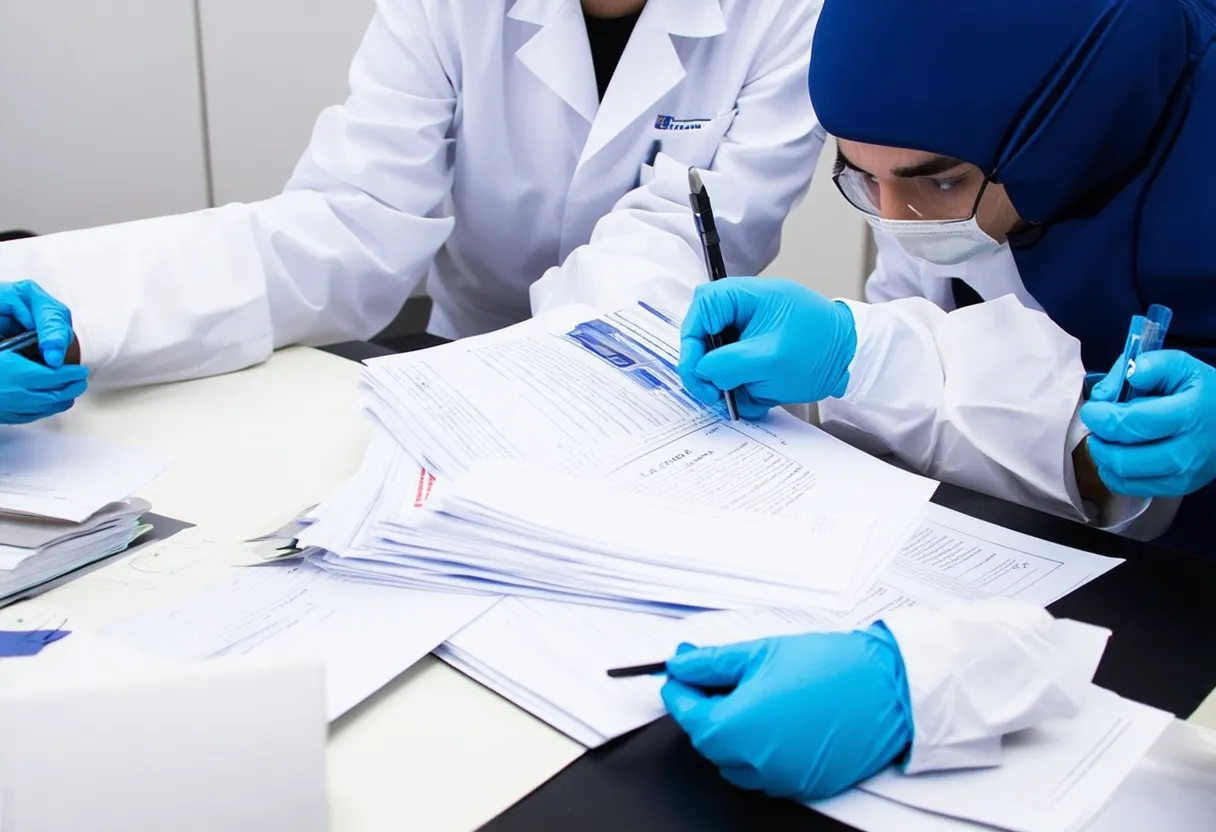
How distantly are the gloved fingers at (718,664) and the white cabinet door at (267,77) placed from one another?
207 centimetres

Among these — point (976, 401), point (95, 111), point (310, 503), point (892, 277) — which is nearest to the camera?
point (310, 503)

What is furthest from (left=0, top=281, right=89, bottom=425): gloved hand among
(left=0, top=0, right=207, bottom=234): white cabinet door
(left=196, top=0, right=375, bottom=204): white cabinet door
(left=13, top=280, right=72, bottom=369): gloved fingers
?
(left=196, top=0, right=375, bottom=204): white cabinet door

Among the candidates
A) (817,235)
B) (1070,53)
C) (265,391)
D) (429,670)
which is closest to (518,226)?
(265,391)

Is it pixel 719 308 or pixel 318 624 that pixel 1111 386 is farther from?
pixel 318 624

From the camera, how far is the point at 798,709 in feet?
1.63

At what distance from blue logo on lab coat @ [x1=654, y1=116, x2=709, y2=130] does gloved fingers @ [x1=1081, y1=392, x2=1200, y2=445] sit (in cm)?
77

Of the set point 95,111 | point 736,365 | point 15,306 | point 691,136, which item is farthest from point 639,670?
point 95,111

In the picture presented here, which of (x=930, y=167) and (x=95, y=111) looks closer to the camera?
(x=930, y=167)

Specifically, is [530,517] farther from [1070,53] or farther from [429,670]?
[1070,53]

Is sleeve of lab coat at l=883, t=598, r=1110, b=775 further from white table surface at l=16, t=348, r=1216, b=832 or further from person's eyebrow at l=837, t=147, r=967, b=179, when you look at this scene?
person's eyebrow at l=837, t=147, r=967, b=179

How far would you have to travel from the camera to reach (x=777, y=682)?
509mm

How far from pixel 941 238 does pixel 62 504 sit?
2.56ft

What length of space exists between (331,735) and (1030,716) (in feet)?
1.19

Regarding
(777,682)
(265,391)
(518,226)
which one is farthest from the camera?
(518,226)
